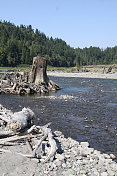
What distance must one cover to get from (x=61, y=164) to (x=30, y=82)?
1091 inches

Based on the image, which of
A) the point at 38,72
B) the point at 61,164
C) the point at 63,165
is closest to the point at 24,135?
→ the point at 61,164

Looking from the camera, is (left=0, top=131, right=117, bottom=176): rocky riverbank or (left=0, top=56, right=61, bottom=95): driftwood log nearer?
(left=0, top=131, right=117, bottom=176): rocky riverbank

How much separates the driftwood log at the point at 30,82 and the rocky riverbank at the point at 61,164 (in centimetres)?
2286

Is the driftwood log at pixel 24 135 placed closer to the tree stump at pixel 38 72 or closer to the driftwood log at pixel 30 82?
the driftwood log at pixel 30 82

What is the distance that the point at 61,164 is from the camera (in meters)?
8.74

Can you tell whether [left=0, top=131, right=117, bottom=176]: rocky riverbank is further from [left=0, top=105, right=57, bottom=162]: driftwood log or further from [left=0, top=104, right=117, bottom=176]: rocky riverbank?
[left=0, top=105, right=57, bottom=162]: driftwood log

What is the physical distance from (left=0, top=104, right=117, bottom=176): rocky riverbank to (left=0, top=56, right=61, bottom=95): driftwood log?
2286 cm

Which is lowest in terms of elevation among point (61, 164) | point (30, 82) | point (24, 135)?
point (61, 164)

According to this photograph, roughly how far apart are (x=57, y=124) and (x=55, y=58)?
169758 millimetres

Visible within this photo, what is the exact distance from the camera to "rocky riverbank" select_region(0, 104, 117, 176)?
26.6 feet

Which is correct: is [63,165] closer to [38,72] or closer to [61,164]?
[61,164]

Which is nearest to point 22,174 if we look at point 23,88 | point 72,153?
point 72,153

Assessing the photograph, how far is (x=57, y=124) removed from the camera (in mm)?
16141

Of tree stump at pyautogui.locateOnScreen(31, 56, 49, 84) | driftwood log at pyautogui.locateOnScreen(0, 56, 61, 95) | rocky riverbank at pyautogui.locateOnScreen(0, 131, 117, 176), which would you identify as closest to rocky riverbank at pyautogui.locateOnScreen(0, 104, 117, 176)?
rocky riverbank at pyautogui.locateOnScreen(0, 131, 117, 176)
